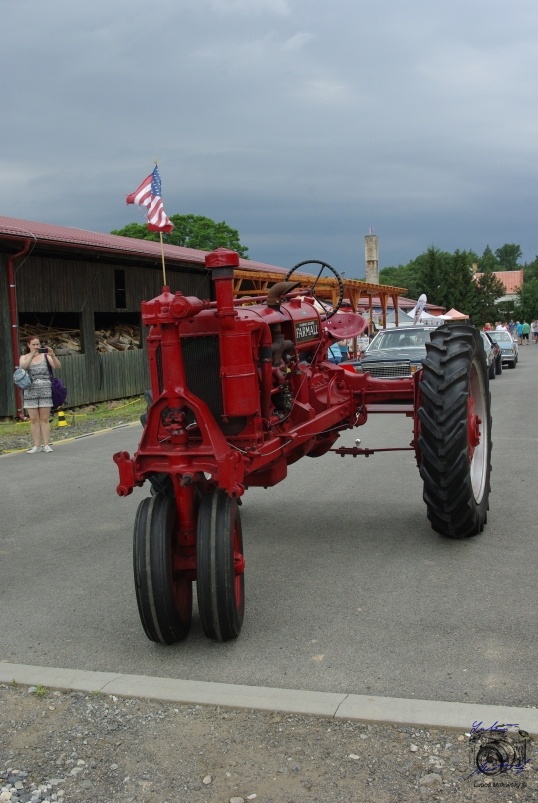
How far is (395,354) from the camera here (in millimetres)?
17141

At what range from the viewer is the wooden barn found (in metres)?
16.9

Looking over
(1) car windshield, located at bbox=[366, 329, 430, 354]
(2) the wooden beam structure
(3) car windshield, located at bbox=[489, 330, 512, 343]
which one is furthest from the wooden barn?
(3) car windshield, located at bbox=[489, 330, 512, 343]

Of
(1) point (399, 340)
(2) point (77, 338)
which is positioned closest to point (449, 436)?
(1) point (399, 340)

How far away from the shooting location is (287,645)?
466cm

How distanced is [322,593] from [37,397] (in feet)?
25.6

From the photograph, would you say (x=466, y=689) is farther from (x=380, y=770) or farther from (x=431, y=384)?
(x=431, y=384)

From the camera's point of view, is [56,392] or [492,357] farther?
[492,357]

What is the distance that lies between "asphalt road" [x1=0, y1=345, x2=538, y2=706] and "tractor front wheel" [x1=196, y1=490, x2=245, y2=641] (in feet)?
0.59

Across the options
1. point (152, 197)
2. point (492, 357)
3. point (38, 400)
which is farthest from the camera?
point (492, 357)

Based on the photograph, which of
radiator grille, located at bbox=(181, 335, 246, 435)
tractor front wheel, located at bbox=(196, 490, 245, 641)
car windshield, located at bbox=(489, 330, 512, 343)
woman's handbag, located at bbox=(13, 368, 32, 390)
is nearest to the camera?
tractor front wheel, located at bbox=(196, 490, 245, 641)

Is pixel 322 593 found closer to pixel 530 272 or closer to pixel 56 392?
pixel 56 392

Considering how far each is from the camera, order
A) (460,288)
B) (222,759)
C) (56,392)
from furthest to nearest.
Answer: (460,288) → (56,392) → (222,759)

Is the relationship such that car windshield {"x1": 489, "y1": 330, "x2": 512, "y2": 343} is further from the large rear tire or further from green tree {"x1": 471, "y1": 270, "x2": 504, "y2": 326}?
green tree {"x1": 471, "y1": 270, "x2": 504, "y2": 326}

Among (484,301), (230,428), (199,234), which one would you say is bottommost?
(230,428)
